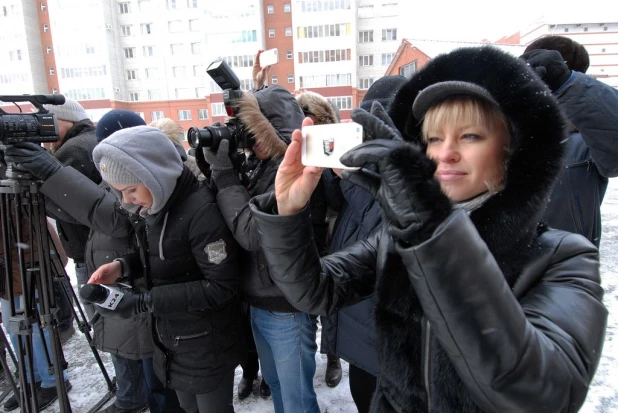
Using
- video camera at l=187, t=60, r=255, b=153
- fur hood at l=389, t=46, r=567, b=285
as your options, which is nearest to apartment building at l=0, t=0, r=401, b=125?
video camera at l=187, t=60, r=255, b=153

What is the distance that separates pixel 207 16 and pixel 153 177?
123ft

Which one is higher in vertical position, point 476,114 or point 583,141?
point 476,114

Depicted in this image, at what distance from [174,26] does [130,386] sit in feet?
137

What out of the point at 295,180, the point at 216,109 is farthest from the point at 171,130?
the point at 216,109

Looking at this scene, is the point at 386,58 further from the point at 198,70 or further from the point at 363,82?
the point at 198,70

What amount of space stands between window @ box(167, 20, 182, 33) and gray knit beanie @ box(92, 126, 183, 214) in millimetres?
41468

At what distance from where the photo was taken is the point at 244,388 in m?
2.71

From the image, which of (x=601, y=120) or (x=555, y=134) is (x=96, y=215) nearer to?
(x=555, y=134)

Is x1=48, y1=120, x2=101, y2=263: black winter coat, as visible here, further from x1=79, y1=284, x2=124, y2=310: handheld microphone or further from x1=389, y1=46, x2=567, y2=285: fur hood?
x1=389, y1=46, x2=567, y2=285: fur hood

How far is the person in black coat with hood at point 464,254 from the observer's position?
672 millimetres

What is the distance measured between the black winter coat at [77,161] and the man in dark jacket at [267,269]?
3.61 ft

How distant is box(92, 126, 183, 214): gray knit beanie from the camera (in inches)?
62.7

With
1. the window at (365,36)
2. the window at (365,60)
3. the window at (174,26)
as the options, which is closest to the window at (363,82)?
the window at (365,60)

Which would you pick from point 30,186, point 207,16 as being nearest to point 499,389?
point 30,186
